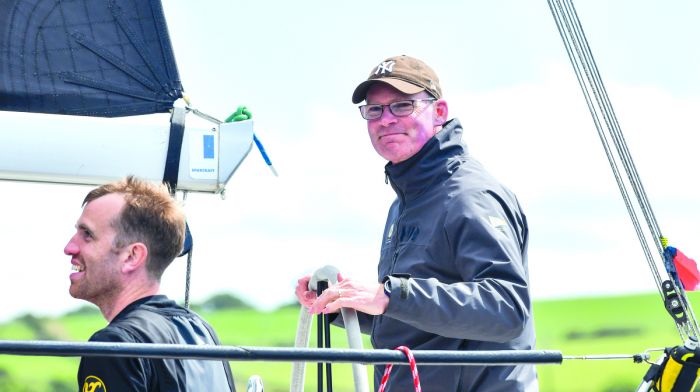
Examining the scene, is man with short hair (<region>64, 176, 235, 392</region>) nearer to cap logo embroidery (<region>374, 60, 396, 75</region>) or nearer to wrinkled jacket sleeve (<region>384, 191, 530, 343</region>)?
wrinkled jacket sleeve (<region>384, 191, 530, 343</region>)

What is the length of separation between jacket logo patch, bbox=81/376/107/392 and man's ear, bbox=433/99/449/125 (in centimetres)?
99

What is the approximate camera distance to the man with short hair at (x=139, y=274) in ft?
6.64

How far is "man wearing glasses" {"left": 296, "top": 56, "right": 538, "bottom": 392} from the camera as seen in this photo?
211 centimetres

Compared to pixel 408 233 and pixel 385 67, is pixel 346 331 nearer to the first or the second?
pixel 408 233

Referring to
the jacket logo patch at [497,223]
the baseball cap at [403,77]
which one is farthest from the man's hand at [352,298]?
the baseball cap at [403,77]

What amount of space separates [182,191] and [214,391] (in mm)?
801

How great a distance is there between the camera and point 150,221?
2266 millimetres

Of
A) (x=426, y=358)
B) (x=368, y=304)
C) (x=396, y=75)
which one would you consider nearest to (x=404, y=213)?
(x=396, y=75)

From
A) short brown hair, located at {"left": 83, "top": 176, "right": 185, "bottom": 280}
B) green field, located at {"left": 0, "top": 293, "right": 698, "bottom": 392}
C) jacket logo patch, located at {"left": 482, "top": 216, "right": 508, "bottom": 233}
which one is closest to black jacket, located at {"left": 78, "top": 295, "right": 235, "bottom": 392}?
short brown hair, located at {"left": 83, "top": 176, "right": 185, "bottom": 280}

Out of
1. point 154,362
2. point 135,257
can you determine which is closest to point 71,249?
point 135,257

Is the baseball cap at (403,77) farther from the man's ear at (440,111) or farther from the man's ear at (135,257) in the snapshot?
the man's ear at (135,257)

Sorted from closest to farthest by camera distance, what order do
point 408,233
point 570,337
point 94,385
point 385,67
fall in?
point 94,385 → point 408,233 → point 385,67 → point 570,337

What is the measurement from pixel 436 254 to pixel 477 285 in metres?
0.20

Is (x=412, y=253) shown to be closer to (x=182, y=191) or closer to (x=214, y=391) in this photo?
(x=214, y=391)
